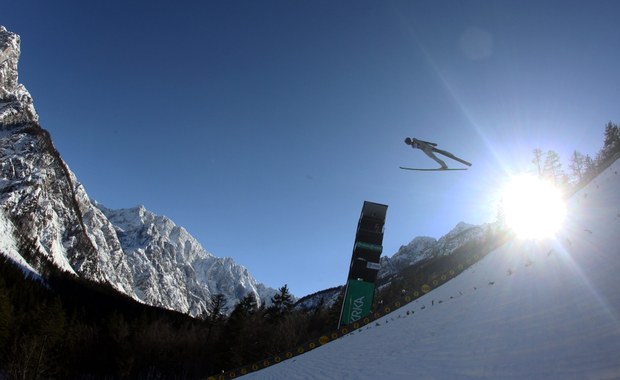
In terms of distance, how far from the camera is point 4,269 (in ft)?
346

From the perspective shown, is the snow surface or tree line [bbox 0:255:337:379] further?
tree line [bbox 0:255:337:379]

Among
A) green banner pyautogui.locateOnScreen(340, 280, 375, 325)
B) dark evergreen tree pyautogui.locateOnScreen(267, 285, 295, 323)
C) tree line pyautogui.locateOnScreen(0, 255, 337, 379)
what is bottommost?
tree line pyautogui.locateOnScreen(0, 255, 337, 379)

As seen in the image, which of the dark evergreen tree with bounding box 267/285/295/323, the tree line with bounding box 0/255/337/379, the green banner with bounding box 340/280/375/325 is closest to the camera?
the green banner with bounding box 340/280/375/325

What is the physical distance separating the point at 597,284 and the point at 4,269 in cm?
13049

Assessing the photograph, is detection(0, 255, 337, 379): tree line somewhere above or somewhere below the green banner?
below

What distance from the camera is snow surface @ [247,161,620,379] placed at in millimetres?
10836

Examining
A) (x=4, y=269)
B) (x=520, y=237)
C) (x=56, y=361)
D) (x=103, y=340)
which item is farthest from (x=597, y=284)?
(x=4, y=269)

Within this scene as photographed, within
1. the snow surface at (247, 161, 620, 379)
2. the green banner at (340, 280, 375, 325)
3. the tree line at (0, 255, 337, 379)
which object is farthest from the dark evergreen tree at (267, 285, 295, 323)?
the snow surface at (247, 161, 620, 379)

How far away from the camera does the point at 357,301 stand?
5319 cm

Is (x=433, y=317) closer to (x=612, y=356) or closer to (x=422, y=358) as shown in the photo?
(x=422, y=358)

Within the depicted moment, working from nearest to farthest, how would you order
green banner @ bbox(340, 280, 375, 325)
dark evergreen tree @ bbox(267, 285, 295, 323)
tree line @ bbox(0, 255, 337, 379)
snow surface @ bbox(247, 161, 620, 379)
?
snow surface @ bbox(247, 161, 620, 379)
green banner @ bbox(340, 280, 375, 325)
tree line @ bbox(0, 255, 337, 379)
dark evergreen tree @ bbox(267, 285, 295, 323)

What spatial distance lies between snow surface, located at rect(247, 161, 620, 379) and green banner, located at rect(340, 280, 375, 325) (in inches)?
868

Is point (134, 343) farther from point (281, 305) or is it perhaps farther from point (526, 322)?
point (526, 322)

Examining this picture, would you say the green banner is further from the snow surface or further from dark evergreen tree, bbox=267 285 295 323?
dark evergreen tree, bbox=267 285 295 323
